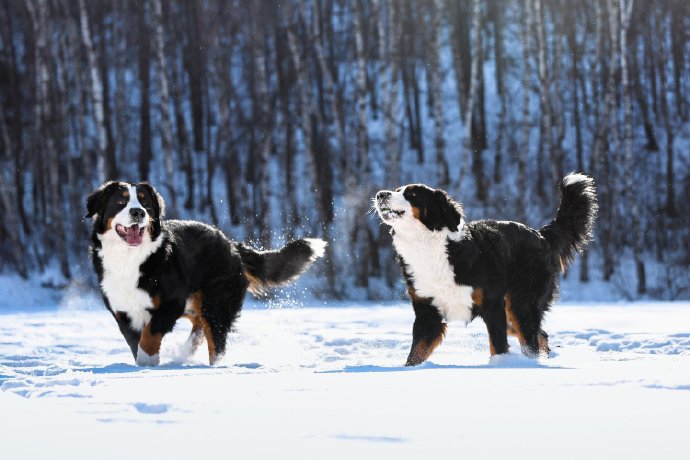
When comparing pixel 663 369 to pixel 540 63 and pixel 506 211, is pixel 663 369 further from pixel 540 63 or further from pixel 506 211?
pixel 506 211

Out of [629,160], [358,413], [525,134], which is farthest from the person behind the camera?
[525,134]

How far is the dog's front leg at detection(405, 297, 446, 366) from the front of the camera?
618 centimetres

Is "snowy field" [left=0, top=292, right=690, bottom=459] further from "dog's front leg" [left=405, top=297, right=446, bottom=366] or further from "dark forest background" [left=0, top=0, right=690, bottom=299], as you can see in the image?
"dark forest background" [left=0, top=0, right=690, bottom=299]

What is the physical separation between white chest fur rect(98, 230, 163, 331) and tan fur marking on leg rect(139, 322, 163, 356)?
5.6 inches

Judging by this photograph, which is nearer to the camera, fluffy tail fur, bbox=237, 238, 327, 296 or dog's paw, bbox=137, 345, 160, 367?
dog's paw, bbox=137, 345, 160, 367

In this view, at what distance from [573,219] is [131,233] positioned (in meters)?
3.46

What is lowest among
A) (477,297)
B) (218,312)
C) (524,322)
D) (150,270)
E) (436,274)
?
(524,322)

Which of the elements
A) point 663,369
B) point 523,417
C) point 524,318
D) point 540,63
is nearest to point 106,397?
point 523,417

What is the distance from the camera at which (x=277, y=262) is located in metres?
7.86

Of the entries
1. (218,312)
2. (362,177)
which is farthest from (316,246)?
(362,177)

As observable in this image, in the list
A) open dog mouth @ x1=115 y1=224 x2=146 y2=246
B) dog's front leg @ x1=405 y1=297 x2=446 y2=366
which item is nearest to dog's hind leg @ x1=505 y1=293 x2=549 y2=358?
dog's front leg @ x1=405 y1=297 x2=446 y2=366

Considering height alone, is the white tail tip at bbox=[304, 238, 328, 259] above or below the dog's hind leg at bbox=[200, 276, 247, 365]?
above

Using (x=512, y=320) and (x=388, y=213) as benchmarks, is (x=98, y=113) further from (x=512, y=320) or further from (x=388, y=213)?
(x=512, y=320)

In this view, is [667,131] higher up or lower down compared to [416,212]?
higher up
